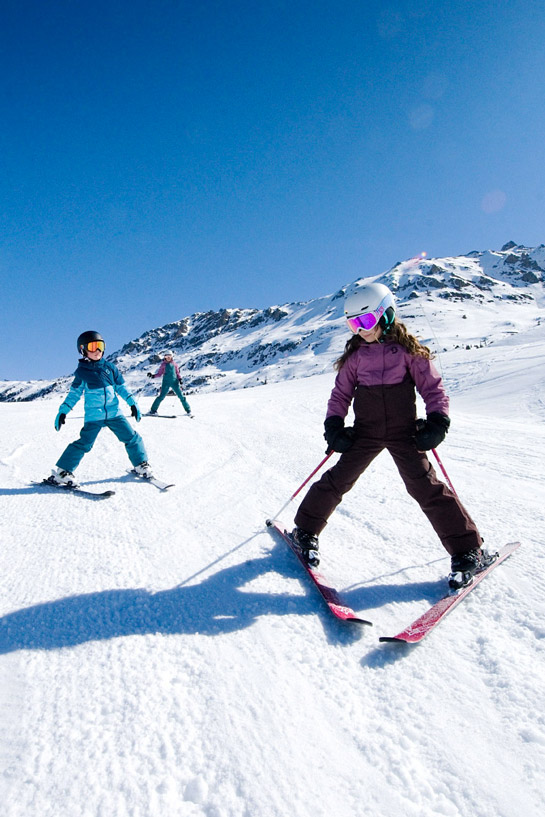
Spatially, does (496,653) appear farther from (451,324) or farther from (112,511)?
(451,324)

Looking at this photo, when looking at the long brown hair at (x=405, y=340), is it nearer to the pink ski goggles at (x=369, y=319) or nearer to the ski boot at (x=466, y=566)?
the pink ski goggles at (x=369, y=319)

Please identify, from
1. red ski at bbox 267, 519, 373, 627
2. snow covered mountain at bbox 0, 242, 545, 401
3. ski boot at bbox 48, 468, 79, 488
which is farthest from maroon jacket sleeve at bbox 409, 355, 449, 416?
snow covered mountain at bbox 0, 242, 545, 401

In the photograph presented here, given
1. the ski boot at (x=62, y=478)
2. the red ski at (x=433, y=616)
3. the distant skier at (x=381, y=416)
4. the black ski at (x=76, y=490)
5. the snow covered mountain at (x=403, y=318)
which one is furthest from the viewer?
the snow covered mountain at (x=403, y=318)

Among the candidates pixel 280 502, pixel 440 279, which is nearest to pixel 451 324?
pixel 440 279

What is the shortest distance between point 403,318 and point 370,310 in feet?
332

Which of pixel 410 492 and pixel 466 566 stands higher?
pixel 410 492

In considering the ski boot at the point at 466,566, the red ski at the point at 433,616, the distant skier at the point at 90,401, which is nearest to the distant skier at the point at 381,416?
the ski boot at the point at 466,566

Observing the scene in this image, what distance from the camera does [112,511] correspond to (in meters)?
3.62

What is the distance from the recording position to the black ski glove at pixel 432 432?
249 cm

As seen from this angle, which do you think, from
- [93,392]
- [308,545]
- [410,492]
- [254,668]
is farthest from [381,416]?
[93,392]

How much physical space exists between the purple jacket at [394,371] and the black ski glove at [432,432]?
6cm

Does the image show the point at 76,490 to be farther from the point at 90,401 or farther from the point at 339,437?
the point at 339,437

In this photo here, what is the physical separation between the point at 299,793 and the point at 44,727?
0.93 m

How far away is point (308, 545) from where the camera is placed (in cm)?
271
